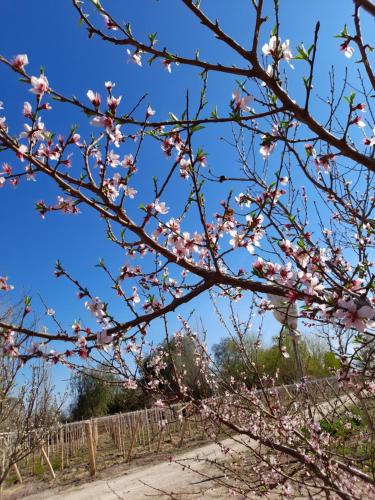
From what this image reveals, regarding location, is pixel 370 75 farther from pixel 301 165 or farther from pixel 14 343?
pixel 14 343

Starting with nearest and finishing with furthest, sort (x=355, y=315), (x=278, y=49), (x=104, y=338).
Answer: (x=355, y=315) < (x=278, y=49) < (x=104, y=338)

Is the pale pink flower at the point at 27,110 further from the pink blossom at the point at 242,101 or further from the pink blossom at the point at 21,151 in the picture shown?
the pink blossom at the point at 242,101

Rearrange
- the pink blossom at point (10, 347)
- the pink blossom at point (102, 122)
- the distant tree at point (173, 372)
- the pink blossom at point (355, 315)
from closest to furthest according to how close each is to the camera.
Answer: the pink blossom at point (355, 315) → the pink blossom at point (102, 122) → the pink blossom at point (10, 347) → the distant tree at point (173, 372)

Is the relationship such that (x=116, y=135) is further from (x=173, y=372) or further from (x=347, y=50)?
(x=173, y=372)

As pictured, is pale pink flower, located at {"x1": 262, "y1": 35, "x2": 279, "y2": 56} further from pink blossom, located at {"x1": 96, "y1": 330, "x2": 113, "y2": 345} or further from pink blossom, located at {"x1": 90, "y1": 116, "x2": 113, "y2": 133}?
pink blossom, located at {"x1": 96, "y1": 330, "x2": 113, "y2": 345}

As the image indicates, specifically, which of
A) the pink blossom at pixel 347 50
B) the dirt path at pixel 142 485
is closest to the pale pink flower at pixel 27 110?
the pink blossom at pixel 347 50

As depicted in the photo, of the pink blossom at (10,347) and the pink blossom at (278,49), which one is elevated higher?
the pink blossom at (278,49)

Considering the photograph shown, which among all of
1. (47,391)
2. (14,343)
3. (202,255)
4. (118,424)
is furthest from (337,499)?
(118,424)

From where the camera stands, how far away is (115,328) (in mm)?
1828

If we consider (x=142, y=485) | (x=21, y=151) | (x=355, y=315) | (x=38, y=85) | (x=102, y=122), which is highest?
Answer: (x=38, y=85)

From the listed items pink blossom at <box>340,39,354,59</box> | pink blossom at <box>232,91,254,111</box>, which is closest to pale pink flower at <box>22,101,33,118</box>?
pink blossom at <box>232,91,254,111</box>

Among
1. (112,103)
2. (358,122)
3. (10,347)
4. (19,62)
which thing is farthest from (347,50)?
(10,347)

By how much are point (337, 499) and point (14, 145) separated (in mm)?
3249

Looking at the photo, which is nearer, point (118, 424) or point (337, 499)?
point (337, 499)
